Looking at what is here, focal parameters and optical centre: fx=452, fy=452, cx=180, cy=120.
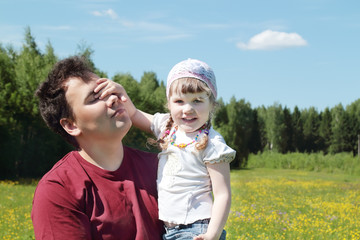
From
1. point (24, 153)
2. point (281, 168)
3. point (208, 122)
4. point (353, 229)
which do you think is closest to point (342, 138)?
point (281, 168)

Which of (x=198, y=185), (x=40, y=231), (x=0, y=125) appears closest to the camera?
(x=40, y=231)

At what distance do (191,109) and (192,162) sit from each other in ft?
1.00

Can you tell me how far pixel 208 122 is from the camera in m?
2.76

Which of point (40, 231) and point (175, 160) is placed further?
point (175, 160)

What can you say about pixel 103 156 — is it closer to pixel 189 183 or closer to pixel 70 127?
pixel 70 127

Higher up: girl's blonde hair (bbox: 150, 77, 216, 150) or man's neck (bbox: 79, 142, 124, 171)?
girl's blonde hair (bbox: 150, 77, 216, 150)

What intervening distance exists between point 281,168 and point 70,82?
121 feet

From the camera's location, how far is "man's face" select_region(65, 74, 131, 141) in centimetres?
242

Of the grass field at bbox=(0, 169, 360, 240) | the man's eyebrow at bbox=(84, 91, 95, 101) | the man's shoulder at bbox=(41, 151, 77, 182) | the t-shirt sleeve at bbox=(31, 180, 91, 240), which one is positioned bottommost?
the grass field at bbox=(0, 169, 360, 240)

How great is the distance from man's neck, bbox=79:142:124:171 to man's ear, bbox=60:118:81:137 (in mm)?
95

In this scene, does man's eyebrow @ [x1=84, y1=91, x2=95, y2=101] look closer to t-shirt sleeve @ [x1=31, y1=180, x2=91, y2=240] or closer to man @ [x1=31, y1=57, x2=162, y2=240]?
man @ [x1=31, y1=57, x2=162, y2=240]

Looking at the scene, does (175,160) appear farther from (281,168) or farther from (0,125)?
(281,168)

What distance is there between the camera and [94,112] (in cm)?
242

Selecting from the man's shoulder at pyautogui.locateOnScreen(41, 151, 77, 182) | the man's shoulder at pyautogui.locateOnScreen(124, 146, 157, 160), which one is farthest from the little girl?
the man's shoulder at pyautogui.locateOnScreen(41, 151, 77, 182)
